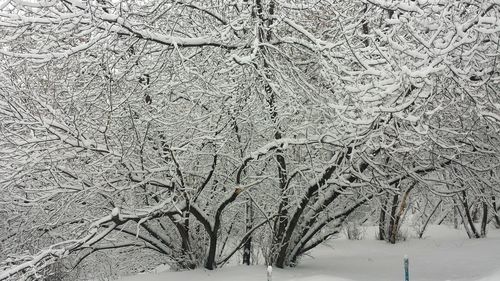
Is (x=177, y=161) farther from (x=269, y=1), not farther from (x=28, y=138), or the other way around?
(x=269, y=1)

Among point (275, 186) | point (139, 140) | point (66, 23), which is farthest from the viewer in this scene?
point (275, 186)

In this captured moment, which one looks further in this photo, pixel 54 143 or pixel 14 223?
pixel 14 223

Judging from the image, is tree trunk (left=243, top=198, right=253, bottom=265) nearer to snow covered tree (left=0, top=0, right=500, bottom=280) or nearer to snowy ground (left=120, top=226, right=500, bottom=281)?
snow covered tree (left=0, top=0, right=500, bottom=280)

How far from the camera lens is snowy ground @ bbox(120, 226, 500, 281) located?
26.4 ft

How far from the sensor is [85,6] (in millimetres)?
5844

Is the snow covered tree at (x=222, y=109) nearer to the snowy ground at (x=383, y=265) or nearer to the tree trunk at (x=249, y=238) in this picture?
the tree trunk at (x=249, y=238)

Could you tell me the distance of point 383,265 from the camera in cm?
987

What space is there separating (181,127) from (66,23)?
2.10m

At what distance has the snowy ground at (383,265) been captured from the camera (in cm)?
805

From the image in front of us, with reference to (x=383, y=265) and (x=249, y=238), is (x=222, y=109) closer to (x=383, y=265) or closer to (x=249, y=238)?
(x=249, y=238)

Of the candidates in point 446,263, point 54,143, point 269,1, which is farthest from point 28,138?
point 446,263

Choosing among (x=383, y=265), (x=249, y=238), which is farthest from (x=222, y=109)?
(x=383, y=265)

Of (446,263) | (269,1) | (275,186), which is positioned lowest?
(446,263)

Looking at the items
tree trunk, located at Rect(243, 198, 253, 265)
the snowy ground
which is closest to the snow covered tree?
tree trunk, located at Rect(243, 198, 253, 265)
